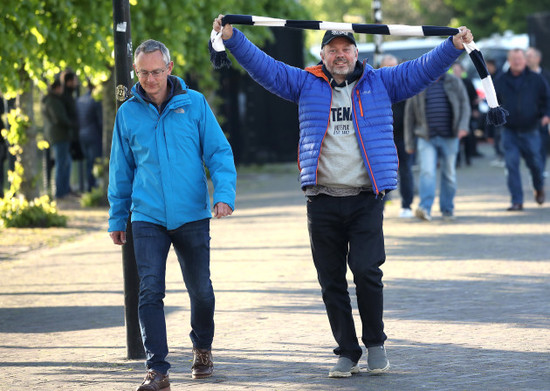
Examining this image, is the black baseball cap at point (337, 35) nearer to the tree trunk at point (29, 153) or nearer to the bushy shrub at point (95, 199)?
the tree trunk at point (29, 153)

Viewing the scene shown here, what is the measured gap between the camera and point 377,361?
20.1ft

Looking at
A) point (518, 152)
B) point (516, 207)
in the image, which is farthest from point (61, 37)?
point (516, 207)

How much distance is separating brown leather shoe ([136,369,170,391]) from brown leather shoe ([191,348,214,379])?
39 centimetres

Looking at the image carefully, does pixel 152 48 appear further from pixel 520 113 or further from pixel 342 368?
pixel 520 113

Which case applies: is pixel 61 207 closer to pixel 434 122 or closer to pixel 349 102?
pixel 434 122

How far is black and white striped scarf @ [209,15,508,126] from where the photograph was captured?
6109 mm

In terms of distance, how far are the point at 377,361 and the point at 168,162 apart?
1531mm

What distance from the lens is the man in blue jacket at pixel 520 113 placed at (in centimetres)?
1452

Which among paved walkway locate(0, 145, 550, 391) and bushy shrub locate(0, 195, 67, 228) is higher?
bushy shrub locate(0, 195, 67, 228)

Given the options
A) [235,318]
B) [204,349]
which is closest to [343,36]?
[204,349]

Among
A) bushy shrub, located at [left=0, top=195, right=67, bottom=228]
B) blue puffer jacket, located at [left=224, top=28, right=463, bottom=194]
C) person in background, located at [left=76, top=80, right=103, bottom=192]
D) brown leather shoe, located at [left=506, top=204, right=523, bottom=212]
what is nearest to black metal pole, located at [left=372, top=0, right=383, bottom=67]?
brown leather shoe, located at [left=506, top=204, right=523, bottom=212]

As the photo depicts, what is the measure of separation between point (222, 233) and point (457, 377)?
25.7 ft

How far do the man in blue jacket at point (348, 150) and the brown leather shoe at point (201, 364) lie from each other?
0.67 meters

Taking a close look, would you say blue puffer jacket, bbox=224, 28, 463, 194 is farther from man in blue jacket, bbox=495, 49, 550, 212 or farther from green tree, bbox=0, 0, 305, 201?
man in blue jacket, bbox=495, 49, 550, 212
